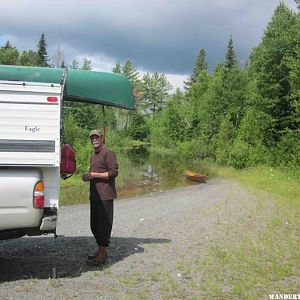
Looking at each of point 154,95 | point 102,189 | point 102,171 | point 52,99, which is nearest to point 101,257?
point 102,189

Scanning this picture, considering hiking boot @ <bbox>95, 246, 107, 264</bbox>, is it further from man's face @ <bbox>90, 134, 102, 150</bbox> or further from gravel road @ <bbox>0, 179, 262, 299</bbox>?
man's face @ <bbox>90, 134, 102, 150</bbox>

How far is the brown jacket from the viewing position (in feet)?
26.3

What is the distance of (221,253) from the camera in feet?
29.4

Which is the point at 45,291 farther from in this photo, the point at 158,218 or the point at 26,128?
the point at 158,218

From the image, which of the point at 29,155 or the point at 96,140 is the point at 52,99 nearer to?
the point at 29,155

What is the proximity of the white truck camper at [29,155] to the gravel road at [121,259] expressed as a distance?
0.91m

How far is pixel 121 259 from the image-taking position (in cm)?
859

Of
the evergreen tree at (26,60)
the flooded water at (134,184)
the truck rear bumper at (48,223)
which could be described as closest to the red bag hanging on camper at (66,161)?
the truck rear bumper at (48,223)

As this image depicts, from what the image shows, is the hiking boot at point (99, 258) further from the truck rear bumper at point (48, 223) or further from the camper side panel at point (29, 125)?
the camper side panel at point (29, 125)

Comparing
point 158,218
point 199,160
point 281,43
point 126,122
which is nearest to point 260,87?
point 281,43

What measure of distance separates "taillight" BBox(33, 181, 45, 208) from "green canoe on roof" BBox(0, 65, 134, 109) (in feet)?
5.48

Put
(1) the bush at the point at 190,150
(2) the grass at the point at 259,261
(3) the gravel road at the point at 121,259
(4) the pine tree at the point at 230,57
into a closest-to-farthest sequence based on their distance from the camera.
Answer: (3) the gravel road at the point at 121,259
(2) the grass at the point at 259,261
(1) the bush at the point at 190,150
(4) the pine tree at the point at 230,57

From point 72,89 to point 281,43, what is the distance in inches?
1212

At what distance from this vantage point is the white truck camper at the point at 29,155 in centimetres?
646
